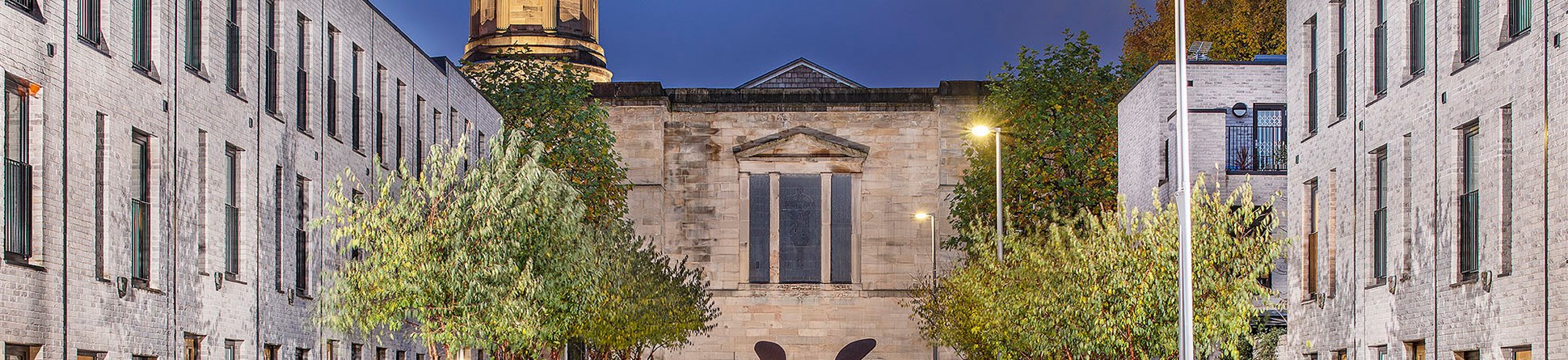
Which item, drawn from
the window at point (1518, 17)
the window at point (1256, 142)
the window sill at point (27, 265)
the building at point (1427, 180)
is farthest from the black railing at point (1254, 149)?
the window sill at point (27, 265)

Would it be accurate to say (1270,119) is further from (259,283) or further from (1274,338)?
(259,283)

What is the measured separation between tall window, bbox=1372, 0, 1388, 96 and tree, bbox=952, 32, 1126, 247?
20.7 m

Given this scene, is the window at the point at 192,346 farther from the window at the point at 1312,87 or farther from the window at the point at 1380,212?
the window at the point at 1312,87

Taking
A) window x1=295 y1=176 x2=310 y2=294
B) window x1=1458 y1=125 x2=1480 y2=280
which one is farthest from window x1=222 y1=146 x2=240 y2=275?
window x1=1458 y1=125 x2=1480 y2=280

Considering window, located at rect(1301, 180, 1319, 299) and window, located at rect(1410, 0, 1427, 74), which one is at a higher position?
window, located at rect(1410, 0, 1427, 74)

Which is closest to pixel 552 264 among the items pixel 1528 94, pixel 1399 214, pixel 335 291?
pixel 335 291

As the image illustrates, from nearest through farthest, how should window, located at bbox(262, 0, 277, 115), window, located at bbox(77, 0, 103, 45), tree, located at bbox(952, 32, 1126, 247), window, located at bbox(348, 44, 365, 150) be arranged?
window, located at bbox(77, 0, 103, 45)
window, located at bbox(262, 0, 277, 115)
window, located at bbox(348, 44, 365, 150)
tree, located at bbox(952, 32, 1126, 247)

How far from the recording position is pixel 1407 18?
896 inches

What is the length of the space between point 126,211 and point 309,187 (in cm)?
739

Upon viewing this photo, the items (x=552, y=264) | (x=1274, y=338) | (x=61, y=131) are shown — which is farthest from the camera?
(x=1274, y=338)

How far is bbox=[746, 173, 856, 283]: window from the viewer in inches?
2584

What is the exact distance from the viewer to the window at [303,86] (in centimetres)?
2702

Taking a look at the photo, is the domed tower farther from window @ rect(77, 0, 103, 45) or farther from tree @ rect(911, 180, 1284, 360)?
window @ rect(77, 0, 103, 45)

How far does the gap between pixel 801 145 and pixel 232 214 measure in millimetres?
42288
